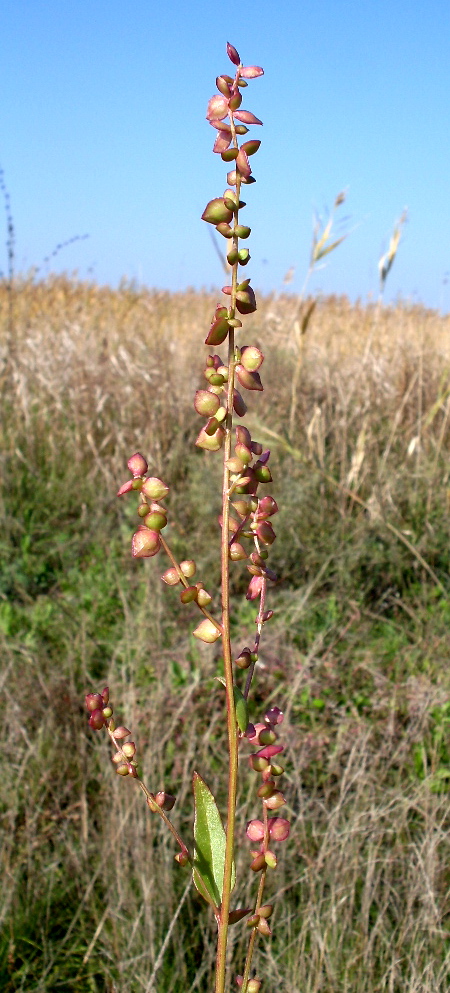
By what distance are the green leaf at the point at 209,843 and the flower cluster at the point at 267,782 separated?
0.03 m

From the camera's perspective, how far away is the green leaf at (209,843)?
0.62 meters

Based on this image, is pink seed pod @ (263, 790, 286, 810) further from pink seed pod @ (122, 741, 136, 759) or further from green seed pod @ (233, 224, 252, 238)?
green seed pod @ (233, 224, 252, 238)

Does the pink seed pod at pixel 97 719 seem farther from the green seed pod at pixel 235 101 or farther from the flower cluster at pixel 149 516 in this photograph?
the green seed pod at pixel 235 101

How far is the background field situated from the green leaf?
1.62 feet

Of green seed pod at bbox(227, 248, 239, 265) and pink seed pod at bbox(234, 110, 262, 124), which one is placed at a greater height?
pink seed pod at bbox(234, 110, 262, 124)

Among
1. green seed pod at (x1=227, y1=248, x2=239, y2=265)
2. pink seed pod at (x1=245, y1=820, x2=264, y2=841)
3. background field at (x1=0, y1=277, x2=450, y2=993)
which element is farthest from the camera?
background field at (x1=0, y1=277, x2=450, y2=993)

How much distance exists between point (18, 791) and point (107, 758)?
176mm

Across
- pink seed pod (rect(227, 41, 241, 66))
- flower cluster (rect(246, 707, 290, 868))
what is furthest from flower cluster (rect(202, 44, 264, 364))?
flower cluster (rect(246, 707, 290, 868))

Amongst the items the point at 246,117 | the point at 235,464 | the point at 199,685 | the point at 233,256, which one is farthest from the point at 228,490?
the point at 199,685

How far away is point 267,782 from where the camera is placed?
2.09ft

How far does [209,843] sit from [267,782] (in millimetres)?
61

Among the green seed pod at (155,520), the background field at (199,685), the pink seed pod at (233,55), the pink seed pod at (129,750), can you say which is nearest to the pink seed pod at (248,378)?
the green seed pod at (155,520)

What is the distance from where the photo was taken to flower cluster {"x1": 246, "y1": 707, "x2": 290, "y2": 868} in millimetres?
614

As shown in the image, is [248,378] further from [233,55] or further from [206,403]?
[233,55]
